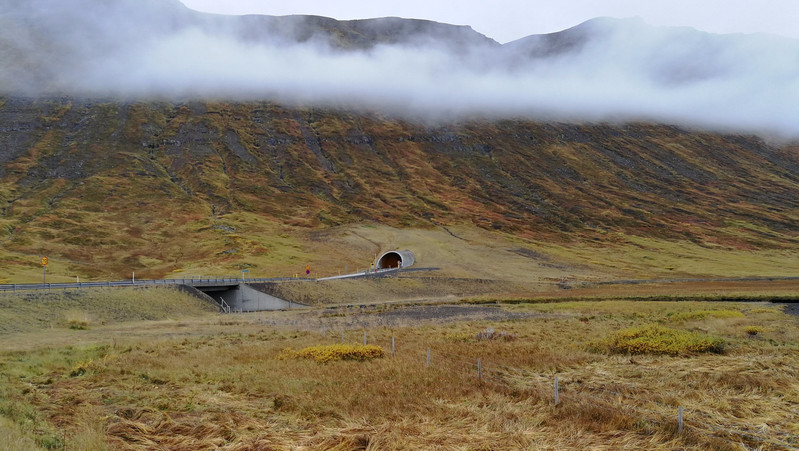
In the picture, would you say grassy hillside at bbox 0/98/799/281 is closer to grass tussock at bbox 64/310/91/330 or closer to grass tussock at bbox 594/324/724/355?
grass tussock at bbox 64/310/91/330

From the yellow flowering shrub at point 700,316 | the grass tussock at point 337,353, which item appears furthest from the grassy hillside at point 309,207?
the grass tussock at point 337,353

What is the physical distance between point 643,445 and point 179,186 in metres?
151

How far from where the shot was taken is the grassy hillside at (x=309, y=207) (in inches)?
4013

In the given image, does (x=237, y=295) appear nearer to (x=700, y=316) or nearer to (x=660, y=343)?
(x=700, y=316)

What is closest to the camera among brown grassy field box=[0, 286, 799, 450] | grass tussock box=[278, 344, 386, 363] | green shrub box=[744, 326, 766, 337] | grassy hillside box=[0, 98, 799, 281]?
brown grassy field box=[0, 286, 799, 450]

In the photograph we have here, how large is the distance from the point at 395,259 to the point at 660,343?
274 feet

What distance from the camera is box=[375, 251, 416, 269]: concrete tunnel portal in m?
96.3

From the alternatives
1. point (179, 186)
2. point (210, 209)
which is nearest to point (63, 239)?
point (210, 209)

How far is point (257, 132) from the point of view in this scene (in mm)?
190000

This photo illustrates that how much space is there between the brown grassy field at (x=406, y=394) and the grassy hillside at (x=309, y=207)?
6187 cm

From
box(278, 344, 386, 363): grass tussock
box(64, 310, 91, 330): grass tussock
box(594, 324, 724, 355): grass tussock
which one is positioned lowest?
box(64, 310, 91, 330): grass tussock

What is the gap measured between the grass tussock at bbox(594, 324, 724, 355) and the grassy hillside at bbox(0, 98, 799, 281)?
65.1 m

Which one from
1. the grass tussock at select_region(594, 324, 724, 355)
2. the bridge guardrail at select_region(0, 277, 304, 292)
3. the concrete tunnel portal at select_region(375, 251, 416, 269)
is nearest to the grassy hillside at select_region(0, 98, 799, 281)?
the concrete tunnel portal at select_region(375, 251, 416, 269)

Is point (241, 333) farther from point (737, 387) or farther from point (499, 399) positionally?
point (737, 387)
